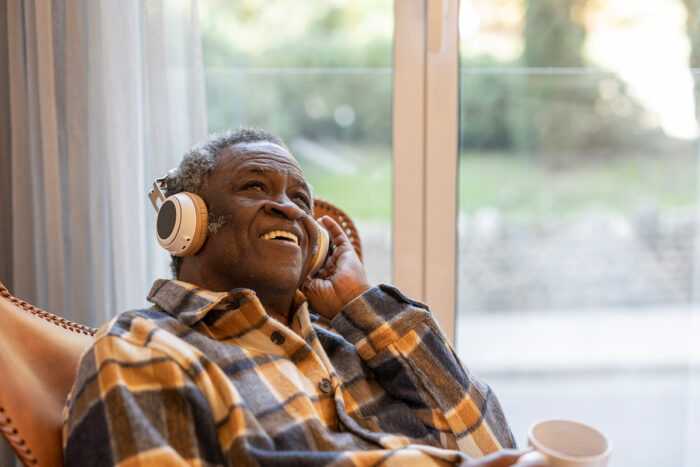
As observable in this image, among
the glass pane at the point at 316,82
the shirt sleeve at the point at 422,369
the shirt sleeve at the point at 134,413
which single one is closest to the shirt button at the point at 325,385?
the shirt sleeve at the point at 422,369

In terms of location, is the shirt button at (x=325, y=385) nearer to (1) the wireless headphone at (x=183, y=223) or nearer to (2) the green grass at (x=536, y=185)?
(1) the wireless headphone at (x=183, y=223)

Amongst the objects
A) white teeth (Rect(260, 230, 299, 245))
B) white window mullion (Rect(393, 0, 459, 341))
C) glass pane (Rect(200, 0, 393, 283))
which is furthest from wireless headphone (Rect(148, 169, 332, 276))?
white window mullion (Rect(393, 0, 459, 341))

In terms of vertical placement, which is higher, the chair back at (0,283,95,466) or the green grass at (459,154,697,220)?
the green grass at (459,154,697,220)

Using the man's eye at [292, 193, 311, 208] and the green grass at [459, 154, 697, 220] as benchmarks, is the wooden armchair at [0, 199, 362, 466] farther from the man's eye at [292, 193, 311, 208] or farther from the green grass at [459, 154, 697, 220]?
the green grass at [459, 154, 697, 220]

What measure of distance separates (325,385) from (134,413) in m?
0.41

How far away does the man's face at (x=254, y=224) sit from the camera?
130cm

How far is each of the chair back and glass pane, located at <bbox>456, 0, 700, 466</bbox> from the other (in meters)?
1.31

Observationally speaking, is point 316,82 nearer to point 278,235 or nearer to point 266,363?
point 278,235

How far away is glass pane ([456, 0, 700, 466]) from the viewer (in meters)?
1.96

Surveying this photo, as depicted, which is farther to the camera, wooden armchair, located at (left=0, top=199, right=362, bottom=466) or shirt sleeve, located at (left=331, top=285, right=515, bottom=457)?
shirt sleeve, located at (left=331, top=285, right=515, bottom=457)

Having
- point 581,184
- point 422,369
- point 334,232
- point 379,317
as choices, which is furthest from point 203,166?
point 581,184

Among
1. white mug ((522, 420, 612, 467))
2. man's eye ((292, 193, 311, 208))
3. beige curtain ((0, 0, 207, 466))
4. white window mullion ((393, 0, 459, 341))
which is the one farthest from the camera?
white window mullion ((393, 0, 459, 341))

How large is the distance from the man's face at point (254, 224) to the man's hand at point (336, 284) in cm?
15

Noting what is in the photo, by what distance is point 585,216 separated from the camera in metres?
2.05
